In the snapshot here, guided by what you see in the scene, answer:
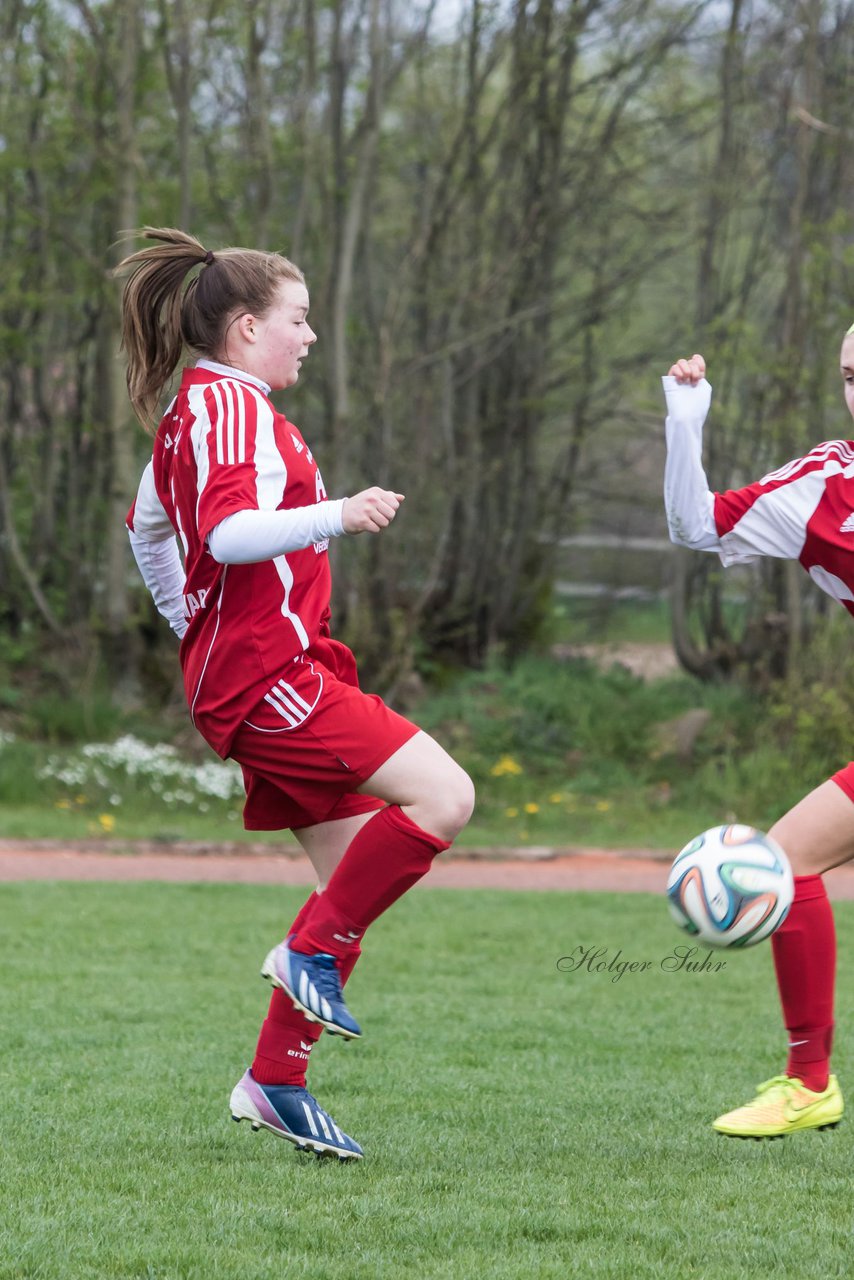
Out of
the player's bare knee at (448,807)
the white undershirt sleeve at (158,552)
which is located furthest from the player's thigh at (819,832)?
the white undershirt sleeve at (158,552)

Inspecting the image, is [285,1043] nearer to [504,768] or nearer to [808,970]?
[808,970]

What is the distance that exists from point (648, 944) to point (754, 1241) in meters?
4.20

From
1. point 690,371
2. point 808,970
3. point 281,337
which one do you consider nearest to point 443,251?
point 690,371

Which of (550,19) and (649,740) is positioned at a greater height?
(550,19)

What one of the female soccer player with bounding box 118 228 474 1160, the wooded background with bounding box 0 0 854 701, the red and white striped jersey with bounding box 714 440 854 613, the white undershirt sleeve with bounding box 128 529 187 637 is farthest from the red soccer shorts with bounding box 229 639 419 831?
the wooded background with bounding box 0 0 854 701

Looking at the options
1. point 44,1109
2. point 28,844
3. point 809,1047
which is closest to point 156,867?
point 28,844

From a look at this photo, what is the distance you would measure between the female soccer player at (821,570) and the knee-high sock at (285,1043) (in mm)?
928

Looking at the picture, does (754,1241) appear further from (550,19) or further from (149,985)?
(550,19)

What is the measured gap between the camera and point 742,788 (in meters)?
11.2

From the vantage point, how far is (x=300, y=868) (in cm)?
920

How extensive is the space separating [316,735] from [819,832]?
3.76 ft

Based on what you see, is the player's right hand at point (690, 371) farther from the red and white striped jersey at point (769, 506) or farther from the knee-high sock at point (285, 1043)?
the knee-high sock at point (285, 1043)

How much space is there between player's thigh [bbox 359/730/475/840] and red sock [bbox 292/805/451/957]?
0.10 ft

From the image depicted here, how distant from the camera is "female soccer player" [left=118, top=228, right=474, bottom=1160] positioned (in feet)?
10.5
